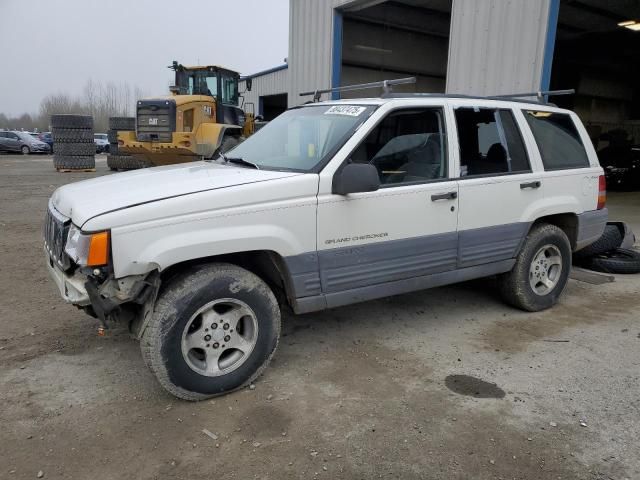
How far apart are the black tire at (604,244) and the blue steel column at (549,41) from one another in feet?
7.50

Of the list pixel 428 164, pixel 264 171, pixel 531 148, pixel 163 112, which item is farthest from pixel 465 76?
pixel 163 112

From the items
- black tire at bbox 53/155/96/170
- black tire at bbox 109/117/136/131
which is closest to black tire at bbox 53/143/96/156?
black tire at bbox 53/155/96/170

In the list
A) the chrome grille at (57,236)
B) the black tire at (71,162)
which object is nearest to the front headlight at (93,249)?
the chrome grille at (57,236)

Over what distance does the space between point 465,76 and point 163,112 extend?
8.55 m

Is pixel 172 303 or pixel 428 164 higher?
pixel 428 164

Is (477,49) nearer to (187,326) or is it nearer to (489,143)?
(489,143)

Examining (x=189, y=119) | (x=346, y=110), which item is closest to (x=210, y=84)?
(x=189, y=119)

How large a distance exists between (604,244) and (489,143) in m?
3.17

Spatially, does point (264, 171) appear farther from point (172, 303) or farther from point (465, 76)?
point (465, 76)

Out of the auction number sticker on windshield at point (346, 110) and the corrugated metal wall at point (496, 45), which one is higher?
the corrugated metal wall at point (496, 45)

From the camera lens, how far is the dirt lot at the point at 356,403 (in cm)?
264

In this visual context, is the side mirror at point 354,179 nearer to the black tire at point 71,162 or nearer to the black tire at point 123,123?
the black tire at point 123,123

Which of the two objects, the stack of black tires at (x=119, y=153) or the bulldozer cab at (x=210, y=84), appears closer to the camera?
the bulldozer cab at (x=210, y=84)

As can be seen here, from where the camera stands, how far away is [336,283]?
3.55 metres
